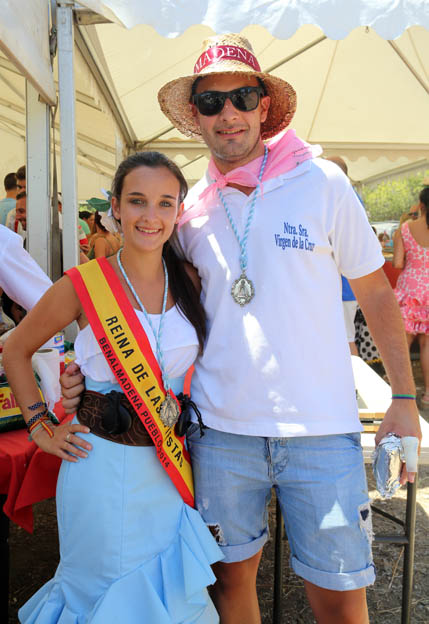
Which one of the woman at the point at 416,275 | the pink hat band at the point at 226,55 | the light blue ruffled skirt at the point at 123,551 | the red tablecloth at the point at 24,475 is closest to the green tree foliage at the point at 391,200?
the woman at the point at 416,275

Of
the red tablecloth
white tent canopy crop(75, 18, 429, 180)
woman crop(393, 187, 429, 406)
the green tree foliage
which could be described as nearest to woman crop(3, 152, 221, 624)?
the red tablecloth

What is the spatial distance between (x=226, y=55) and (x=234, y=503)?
4.63 feet

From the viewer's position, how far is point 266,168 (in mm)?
1660

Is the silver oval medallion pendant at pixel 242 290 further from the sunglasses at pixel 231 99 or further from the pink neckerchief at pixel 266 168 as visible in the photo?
the sunglasses at pixel 231 99

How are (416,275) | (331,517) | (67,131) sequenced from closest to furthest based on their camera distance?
(331,517) → (67,131) → (416,275)

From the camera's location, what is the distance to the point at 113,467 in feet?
4.75

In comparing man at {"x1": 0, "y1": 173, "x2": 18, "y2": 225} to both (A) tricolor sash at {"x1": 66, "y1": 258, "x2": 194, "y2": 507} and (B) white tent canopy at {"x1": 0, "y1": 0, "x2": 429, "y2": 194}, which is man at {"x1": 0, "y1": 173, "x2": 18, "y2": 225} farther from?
(A) tricolor sash at {"x1": 66, "y1": 258, "x2": 194, "y2": 507}

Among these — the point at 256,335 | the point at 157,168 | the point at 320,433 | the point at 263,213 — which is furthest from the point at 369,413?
the point at 157,168

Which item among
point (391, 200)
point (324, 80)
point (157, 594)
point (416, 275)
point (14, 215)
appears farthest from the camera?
point (391, 200)

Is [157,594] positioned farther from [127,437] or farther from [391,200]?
[391,200]

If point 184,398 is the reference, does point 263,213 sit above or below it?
above

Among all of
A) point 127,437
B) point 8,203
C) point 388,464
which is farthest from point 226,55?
point 8,203

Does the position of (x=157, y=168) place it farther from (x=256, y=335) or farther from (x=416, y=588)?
(x=416, y=588)

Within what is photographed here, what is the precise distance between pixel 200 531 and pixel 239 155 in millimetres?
1159
